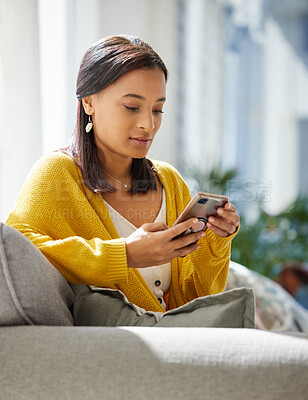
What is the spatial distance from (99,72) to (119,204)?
35 cm

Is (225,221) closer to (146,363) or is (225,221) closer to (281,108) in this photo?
(146,363)

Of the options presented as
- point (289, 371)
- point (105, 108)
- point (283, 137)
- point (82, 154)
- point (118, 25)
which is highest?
point (118, 25)

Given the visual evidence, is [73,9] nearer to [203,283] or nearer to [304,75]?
[203,283]

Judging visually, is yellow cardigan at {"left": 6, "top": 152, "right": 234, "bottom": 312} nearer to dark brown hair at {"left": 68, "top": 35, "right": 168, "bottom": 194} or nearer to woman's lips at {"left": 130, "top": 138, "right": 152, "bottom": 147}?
dark brown hair at {"left": 68, "top": 35, "right": 168, "bottom": 194}

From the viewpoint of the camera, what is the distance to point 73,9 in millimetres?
3205

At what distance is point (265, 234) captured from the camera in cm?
430

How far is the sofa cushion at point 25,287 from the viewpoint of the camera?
1057 mm

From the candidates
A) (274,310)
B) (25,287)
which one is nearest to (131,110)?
(25,287)

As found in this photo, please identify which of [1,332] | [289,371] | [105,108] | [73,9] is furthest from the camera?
[73,9]

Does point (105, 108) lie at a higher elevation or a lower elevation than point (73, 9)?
lower

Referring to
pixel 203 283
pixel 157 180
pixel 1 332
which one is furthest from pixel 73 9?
pixel 1 332

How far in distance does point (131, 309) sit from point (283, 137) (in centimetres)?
438

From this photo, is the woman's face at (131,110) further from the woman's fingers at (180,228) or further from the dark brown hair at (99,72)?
the woman's fingers at (180,228)

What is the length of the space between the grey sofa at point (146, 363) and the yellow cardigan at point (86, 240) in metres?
0.28
